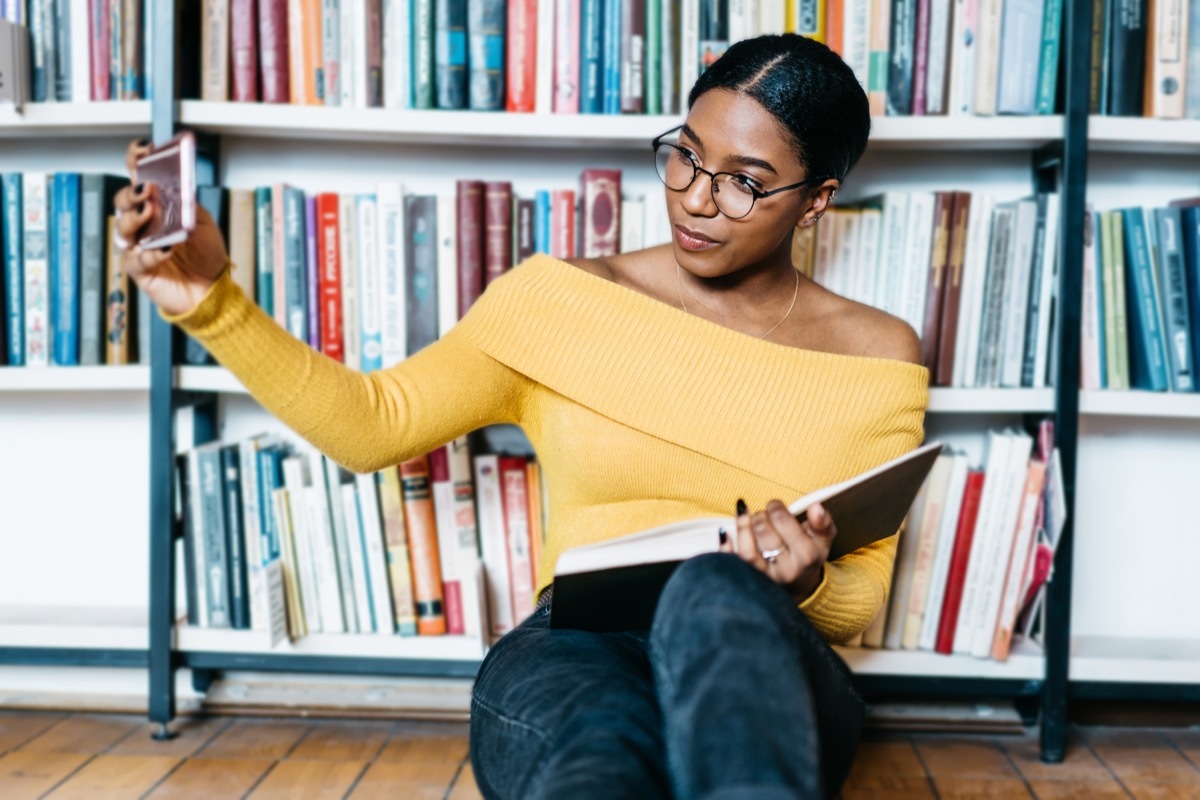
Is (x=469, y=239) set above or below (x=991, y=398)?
above

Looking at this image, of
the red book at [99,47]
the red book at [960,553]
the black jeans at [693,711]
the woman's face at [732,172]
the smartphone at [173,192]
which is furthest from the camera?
the red book at [960,553]

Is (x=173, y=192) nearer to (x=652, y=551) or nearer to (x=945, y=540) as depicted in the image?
(x=652, y=551)

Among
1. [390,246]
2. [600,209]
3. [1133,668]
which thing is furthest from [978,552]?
[390,246]

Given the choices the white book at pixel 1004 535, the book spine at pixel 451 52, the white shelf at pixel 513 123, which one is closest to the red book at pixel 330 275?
the white shelf at pixel 513 123

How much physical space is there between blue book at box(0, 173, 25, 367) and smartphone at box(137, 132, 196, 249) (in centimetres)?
75

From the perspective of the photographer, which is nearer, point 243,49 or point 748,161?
point 748,161

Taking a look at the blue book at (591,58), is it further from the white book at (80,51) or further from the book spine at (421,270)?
the white book at (80,51)

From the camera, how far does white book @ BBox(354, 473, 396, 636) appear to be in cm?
156

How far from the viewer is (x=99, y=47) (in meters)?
1.47

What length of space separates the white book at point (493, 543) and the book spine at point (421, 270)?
0.69 ft

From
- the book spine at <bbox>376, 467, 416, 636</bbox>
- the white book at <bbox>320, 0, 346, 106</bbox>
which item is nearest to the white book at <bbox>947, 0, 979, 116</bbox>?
the white book at <bbox>320, 0, 346, 106</bbox>

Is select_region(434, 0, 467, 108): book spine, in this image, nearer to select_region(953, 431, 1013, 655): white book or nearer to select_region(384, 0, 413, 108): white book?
select_region(384, 0, 413, 108): white book

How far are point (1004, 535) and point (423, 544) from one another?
83 cm

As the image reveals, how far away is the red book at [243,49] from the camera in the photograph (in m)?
1.45
